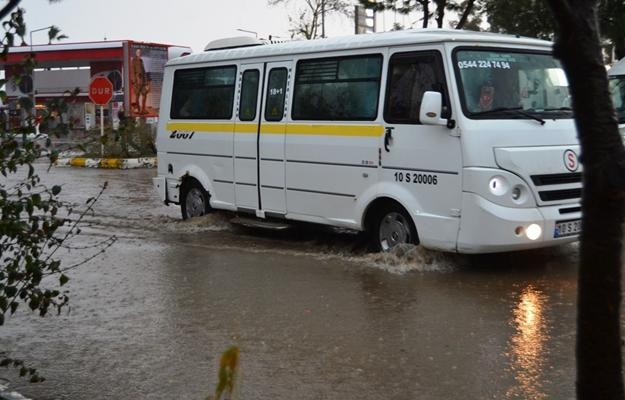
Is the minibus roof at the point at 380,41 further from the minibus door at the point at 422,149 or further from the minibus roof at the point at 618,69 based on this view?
the minibus roof at the point at 618,69

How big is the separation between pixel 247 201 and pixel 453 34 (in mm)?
3543

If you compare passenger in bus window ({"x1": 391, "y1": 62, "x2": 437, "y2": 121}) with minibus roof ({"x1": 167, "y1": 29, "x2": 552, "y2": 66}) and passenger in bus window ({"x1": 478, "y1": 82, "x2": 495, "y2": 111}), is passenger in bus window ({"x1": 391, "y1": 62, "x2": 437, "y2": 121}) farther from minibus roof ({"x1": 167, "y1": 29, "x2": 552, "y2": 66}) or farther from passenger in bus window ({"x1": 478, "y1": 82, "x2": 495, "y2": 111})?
passenger in bus window ({"x1": 478, "y1": 82, "x2": 495, "y2": 111})

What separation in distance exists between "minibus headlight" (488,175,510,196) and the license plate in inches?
26.7

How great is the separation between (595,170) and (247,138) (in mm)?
7866

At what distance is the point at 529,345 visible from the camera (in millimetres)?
5664

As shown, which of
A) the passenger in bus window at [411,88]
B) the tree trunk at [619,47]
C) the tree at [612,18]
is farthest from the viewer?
the tree trunk at [619,47]

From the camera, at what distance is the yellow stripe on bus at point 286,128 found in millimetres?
8680

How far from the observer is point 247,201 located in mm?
10273

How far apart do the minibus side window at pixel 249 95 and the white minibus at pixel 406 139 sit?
2cm

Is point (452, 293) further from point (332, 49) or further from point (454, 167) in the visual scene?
point (332, 49)

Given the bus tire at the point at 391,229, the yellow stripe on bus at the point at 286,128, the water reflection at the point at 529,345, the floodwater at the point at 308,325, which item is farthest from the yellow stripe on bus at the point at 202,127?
the water reflection at the point at 529,345

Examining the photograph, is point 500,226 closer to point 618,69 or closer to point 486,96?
point 486,96

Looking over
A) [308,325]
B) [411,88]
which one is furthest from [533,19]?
[308,325]

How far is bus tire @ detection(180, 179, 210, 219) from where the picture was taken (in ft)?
36.9
